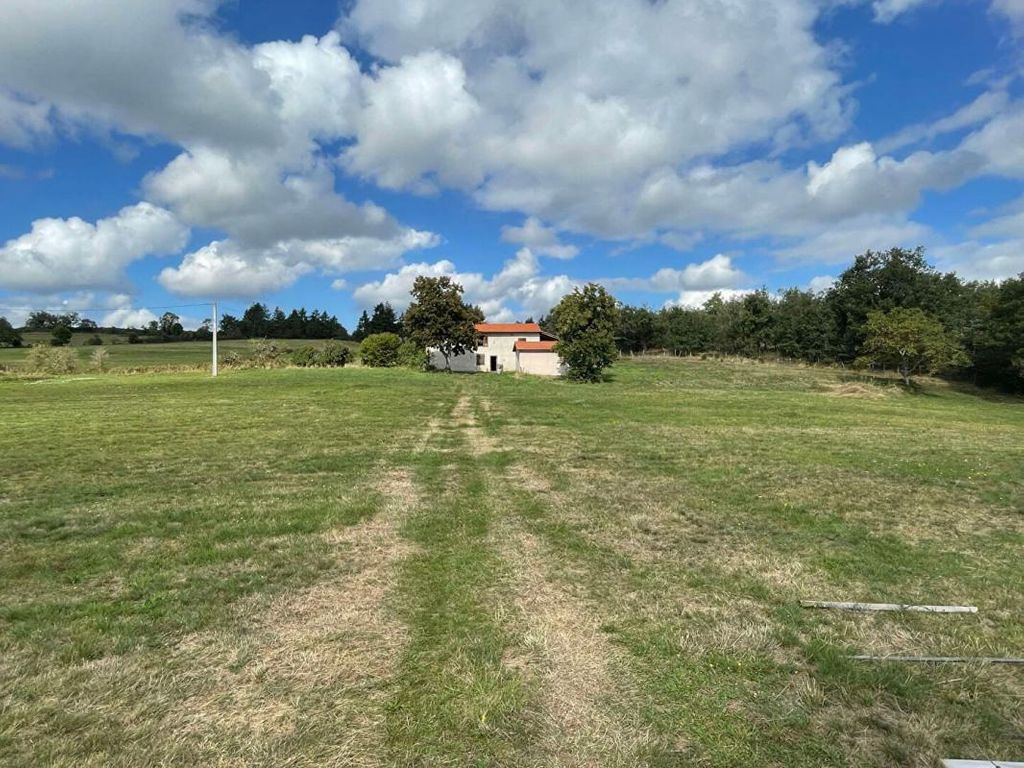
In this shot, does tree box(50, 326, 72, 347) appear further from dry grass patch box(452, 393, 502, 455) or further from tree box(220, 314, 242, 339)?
dry grass patch box(452, 393, 502, 455)

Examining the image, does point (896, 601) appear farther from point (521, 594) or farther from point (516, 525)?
point (516, 525)

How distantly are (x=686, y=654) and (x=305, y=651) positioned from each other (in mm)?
2765

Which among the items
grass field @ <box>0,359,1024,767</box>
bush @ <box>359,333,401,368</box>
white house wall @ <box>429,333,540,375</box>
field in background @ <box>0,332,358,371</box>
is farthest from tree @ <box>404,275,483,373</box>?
grass field @ <box>0,359,1024,767</box>

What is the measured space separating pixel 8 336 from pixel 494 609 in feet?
324

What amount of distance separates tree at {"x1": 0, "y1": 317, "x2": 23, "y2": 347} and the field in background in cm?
129

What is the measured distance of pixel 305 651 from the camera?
404cm

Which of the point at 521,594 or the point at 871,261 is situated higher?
the point at 871,261

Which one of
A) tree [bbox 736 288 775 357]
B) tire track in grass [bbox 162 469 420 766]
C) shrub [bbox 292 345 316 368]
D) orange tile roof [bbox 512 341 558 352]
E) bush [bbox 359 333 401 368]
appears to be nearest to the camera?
tire track in grass [bbox 162 469 420 766]

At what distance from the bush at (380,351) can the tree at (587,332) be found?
2127 cm

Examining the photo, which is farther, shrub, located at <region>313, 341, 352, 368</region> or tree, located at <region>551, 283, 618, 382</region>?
shrub, located at <region>313, 341, 352, 368</region>

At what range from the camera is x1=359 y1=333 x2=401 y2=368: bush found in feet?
185

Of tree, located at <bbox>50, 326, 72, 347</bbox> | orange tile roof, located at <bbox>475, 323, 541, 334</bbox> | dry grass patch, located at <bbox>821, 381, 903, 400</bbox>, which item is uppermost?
orange tile roof, located at <bbox>475, 323, 541, 334</bbox>

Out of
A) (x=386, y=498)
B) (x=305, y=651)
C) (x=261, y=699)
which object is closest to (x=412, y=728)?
(x=261, y=699)

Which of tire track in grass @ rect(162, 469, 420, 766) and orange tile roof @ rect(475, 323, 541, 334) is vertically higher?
orange tile roof @ rect(475, 323, 541, 334)
